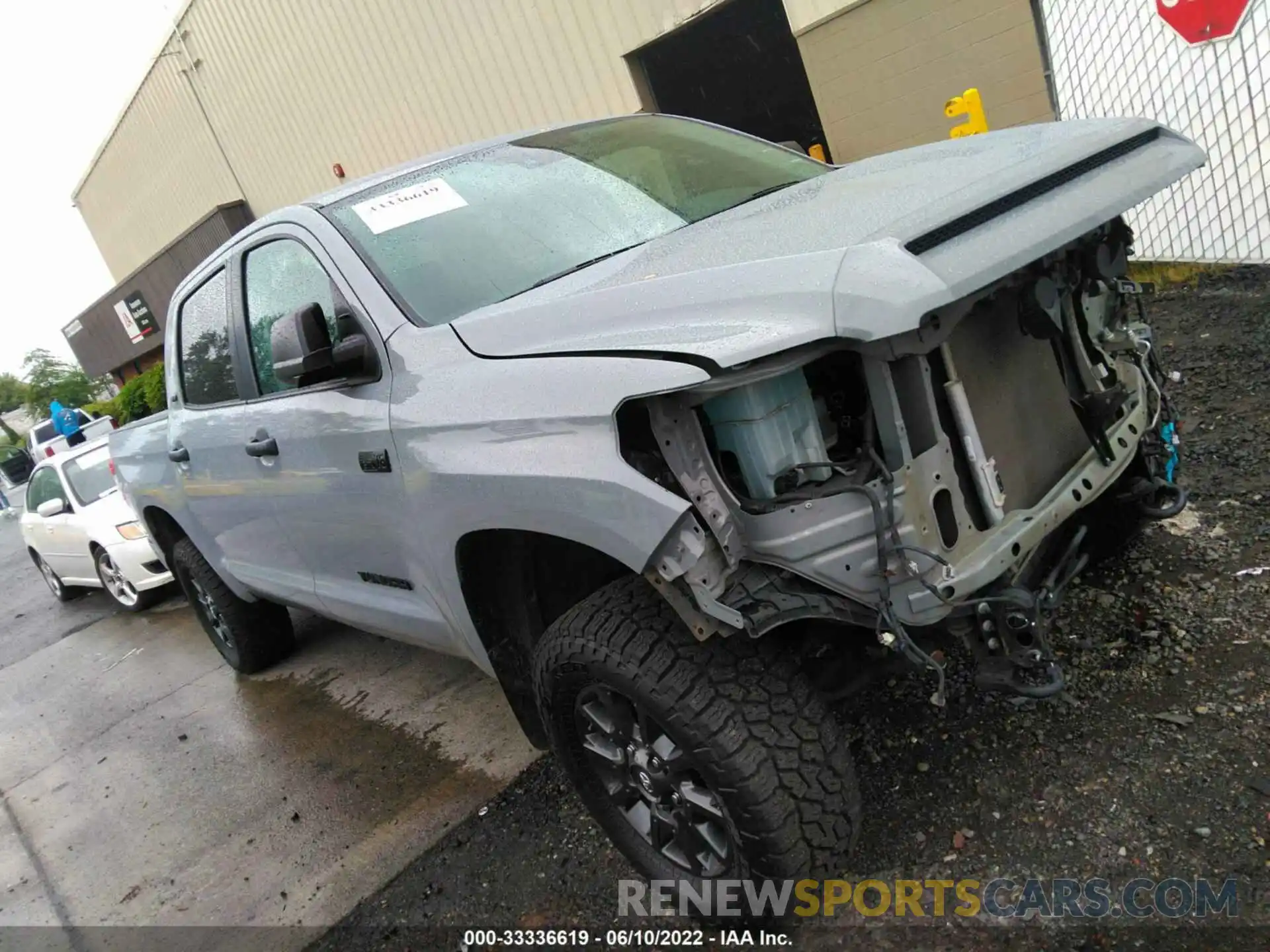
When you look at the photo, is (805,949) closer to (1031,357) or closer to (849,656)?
(849,656)

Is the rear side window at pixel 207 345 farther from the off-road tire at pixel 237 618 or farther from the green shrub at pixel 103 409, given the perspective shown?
the green shrub at pixel 103 409

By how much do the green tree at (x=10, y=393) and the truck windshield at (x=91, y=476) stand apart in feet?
204

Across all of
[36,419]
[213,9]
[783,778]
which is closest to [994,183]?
[783,778]

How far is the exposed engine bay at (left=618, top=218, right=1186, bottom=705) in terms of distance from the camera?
1791 mm

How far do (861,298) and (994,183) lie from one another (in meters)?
0.60

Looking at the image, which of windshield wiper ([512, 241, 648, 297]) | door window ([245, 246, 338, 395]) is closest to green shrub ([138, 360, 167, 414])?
door window ([245, 246, 338, 395])

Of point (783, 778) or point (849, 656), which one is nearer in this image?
point (783, 778)

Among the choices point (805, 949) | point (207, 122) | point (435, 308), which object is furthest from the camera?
point (207, 122)

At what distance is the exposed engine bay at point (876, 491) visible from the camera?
5.88ft

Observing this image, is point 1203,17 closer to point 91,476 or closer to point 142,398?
point 91,476

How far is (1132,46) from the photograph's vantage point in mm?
5527

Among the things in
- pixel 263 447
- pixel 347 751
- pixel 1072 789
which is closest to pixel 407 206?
pixel 263 447

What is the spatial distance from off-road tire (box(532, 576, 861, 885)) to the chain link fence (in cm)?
454

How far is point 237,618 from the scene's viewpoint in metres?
4.66
